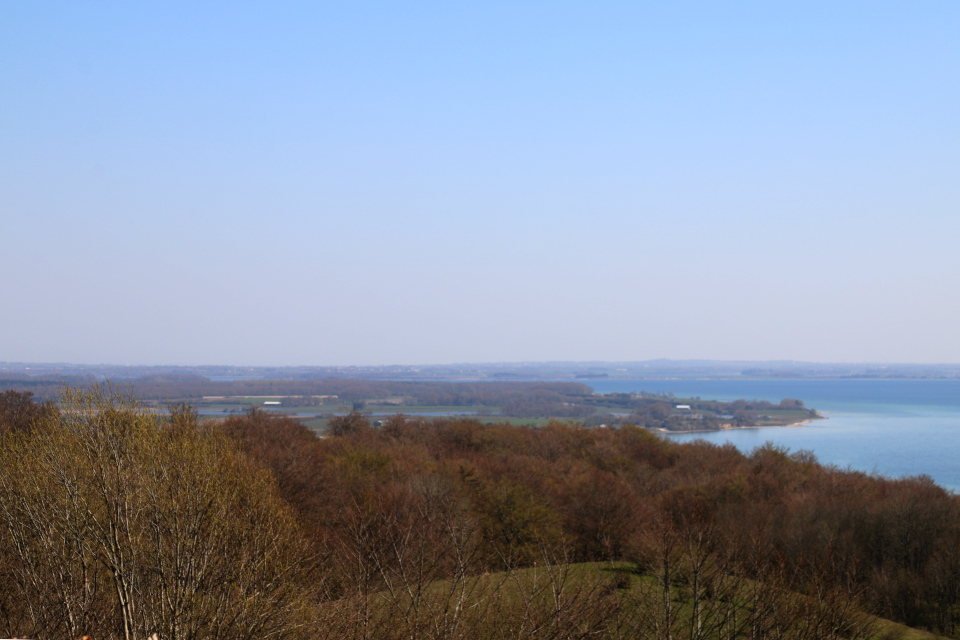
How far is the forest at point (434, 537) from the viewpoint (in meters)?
14.7

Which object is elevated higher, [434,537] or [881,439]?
[434,537]

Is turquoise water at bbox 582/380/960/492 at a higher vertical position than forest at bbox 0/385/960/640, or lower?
lower

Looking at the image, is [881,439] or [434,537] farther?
[881,439]

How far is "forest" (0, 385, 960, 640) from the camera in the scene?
14672 millimetres

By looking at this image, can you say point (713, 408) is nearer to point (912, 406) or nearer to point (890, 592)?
point (912, 406)

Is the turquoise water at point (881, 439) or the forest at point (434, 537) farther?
the turquoise water at point (881, 439)

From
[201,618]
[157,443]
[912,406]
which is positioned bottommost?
[912,406]

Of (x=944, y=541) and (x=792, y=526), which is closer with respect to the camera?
(x=944, y=541)

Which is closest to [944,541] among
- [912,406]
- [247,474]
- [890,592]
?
[890,592]

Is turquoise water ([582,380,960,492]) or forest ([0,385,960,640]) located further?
turquoise water ([582,380,960,492])

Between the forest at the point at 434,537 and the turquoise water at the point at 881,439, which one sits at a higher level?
the forest at the point at 434,537

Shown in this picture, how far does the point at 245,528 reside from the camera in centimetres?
1659

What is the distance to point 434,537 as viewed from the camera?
1182 inches

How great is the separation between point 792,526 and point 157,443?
36.2m
